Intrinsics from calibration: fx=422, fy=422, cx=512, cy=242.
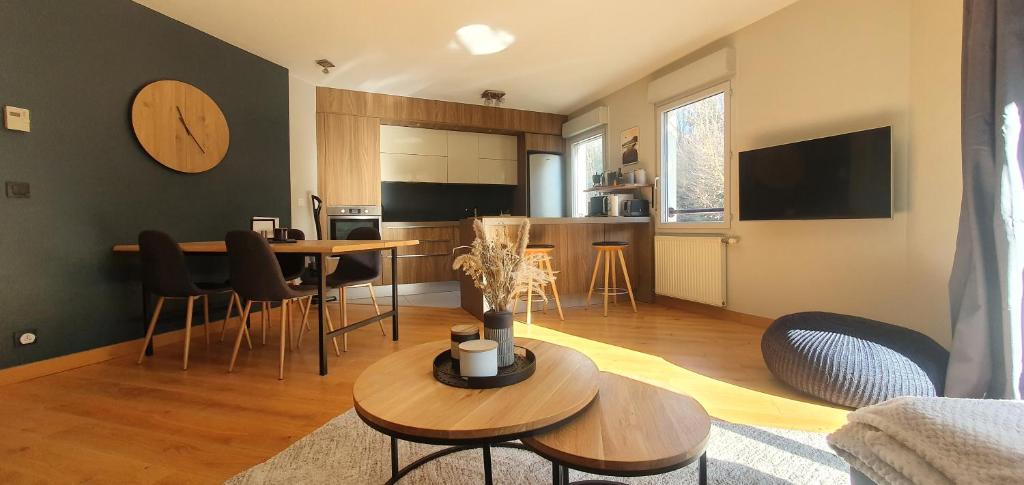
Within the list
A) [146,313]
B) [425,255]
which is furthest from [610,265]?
[146,313]

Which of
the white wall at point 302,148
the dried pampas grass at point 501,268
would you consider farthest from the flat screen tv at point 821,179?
the white wall at point 302,148

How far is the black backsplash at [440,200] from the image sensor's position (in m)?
6.32

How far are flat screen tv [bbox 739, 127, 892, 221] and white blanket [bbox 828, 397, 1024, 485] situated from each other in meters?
2.39

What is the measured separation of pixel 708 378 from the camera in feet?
7.98

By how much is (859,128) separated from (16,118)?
5.41 m

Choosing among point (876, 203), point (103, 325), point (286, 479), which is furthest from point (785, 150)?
point (103, 325)

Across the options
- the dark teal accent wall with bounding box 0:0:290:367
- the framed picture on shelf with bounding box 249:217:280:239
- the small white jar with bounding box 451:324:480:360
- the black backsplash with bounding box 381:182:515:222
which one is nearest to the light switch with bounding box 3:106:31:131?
the dark teal accent wall with bounding box 0:0:290:367

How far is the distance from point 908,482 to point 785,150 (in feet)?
10.2

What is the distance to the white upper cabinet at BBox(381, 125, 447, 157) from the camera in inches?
226

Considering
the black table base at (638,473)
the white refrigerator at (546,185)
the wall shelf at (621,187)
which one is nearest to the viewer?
the black table base at (638,473)

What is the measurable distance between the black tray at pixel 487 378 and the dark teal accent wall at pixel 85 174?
3017 mm

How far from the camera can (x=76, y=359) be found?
9.25 feet

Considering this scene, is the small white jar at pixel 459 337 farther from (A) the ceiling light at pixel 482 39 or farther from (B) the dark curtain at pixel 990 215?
(A) the ceiling light at pixel 482 39

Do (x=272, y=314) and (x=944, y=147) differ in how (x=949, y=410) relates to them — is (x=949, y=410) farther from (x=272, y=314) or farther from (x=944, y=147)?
(x=272, y=314)
